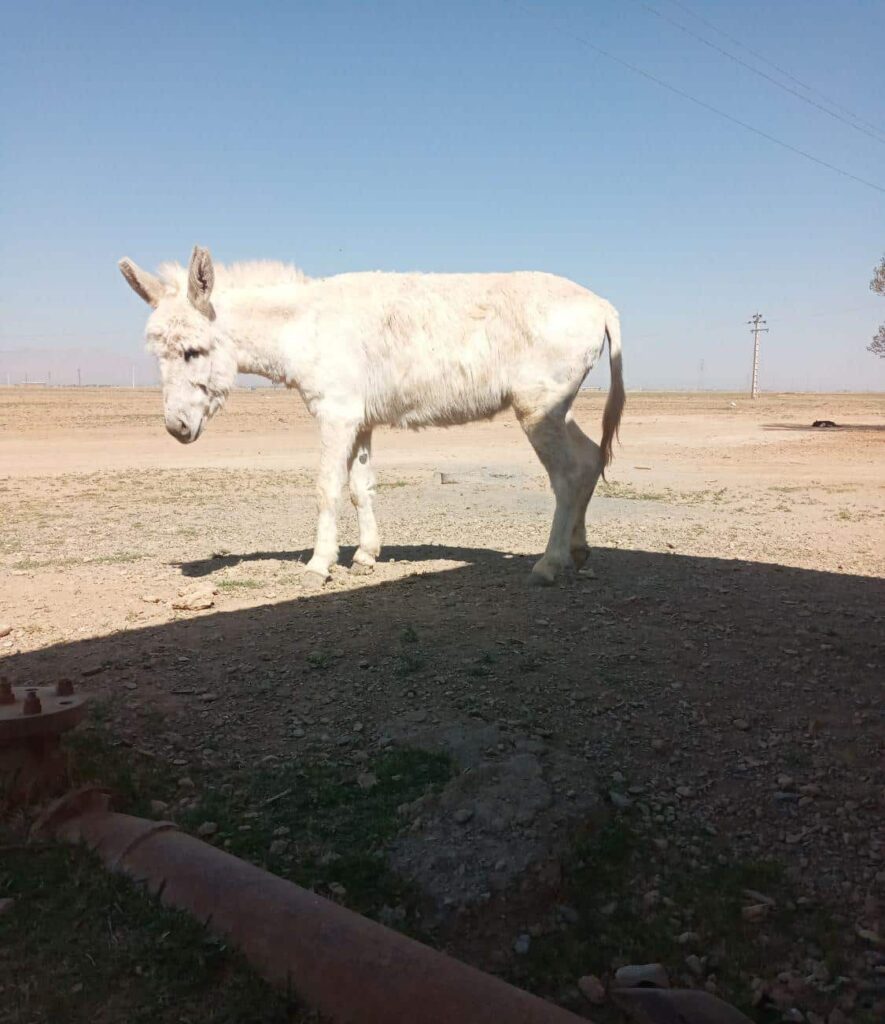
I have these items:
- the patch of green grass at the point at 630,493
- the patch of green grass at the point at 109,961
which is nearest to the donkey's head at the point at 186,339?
the patch of green grass at the point at 109,961

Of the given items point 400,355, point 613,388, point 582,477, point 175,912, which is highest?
point 400,355

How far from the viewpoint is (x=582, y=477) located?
6477 millimetres

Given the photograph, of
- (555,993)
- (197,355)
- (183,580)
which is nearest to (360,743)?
(555,993)

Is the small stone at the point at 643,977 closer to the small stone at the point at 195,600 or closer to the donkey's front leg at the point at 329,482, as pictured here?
the small stone at the point at 195,600

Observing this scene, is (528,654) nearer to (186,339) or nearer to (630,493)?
(186,339)

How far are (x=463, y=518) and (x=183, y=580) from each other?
4611 millimetres

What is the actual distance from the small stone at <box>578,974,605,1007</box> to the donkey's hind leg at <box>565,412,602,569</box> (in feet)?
15.0

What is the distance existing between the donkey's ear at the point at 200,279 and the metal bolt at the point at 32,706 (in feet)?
14.5

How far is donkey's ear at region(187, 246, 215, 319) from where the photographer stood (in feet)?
20.6

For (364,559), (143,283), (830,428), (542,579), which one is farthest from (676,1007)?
(830,428)

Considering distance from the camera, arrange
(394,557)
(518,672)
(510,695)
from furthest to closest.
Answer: (394,557), (518,672), (510,695)

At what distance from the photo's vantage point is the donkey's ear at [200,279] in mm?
6279

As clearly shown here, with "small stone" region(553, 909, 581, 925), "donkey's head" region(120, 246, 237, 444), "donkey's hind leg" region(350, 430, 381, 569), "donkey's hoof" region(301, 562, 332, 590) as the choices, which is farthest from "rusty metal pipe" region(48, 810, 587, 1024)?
"donkey's hind leg" region(350, 430, 381, 569)

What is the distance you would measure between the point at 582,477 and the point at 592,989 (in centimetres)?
465
